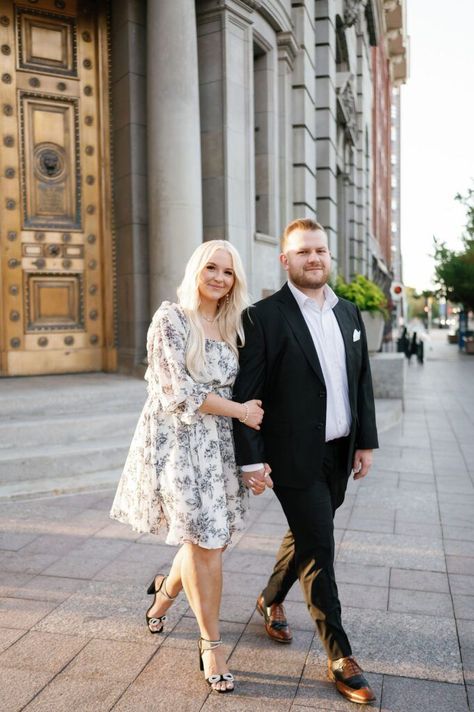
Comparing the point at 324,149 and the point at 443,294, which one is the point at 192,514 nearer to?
the point at 324,149

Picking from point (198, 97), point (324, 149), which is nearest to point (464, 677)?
point (198, 97)

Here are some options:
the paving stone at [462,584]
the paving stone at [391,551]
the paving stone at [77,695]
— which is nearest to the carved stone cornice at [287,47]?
the paving stone at [391,551]

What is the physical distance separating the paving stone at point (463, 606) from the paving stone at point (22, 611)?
2338 millimetres

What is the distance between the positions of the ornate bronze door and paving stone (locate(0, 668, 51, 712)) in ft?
22.0

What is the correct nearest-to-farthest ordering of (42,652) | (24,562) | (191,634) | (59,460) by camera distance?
(42,652) < (191,634) < (24,562) < (59,460)

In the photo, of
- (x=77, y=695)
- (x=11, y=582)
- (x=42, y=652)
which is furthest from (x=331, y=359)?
(x=11, y=582)

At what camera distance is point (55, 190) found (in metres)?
9.88

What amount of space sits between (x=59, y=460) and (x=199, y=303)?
4026mm

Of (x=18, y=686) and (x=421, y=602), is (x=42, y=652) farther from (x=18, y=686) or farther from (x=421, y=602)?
(x=421, y=602)

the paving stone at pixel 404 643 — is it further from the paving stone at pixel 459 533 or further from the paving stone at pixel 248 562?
the paving stone at pixel 459 533

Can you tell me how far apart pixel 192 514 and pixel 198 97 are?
798cm

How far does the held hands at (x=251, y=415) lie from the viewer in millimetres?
3264

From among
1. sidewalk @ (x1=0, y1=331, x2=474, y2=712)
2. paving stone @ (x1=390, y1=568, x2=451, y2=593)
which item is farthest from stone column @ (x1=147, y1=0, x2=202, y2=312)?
paving stone @ (x1=390, y1=568, x2=451, y2=593)

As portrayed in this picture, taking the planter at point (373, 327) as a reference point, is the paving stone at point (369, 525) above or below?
below
